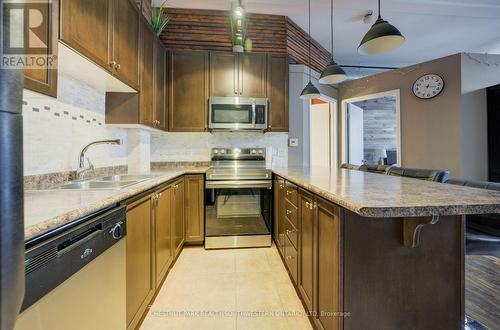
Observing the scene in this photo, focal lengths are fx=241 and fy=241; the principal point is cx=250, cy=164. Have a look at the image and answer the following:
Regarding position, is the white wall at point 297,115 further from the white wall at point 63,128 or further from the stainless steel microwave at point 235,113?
the white wall at point 63,128

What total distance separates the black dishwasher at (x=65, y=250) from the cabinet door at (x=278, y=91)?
243 cm

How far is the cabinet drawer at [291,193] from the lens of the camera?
1.94m

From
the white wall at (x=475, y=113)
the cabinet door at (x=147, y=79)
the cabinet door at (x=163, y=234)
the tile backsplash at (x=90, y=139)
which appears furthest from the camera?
the white wall at (x=475, y=113)

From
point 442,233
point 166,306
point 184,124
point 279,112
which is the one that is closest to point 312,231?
point 442,233

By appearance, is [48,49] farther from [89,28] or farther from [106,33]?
[106,33]

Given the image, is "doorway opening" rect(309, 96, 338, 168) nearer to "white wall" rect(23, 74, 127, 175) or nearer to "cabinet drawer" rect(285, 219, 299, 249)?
"cabinet drawer" rect(285, 219, 299, 249)

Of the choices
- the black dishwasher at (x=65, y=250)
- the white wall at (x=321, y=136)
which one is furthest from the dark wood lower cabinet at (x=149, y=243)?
the white wall at (x=321, y=136)

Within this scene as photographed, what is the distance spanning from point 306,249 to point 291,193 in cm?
55

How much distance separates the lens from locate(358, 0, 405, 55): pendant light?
1.74 meters

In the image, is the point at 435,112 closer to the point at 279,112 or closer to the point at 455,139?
the point at 455,139

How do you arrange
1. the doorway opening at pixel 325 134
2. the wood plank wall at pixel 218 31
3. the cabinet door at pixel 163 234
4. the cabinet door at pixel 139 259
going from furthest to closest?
the doorway opening at pixel 325 134 → the wood plank wall at pixel 218 31 → the cabinet door at pixel 163 234 → the cabinet door at pixel 139 259

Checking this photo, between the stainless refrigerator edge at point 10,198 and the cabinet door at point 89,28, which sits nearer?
the stainless refrigerator edge at point 10,198

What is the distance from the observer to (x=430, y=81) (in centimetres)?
386

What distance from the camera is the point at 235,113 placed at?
3125 mm
